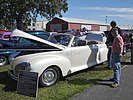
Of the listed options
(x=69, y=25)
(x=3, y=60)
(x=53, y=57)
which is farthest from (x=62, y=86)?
(x=69, y=25)

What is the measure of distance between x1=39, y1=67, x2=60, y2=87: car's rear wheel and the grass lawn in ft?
0.45

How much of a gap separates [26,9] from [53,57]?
4145 centimetres

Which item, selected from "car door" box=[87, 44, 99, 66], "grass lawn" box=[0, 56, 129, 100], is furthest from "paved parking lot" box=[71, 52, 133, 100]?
"car door" box=[87, 44, 99, 66]

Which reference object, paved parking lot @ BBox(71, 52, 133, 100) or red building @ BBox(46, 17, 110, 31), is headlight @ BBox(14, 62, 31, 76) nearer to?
paved parking lot @ BBox(71, 52, 133, 100)

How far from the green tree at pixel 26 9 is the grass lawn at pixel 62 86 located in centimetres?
3785

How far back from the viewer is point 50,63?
7.46m

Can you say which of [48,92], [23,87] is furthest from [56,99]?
[23,87]

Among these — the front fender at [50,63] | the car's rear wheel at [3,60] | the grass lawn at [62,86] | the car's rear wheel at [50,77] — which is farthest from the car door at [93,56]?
the car's rear wheel at [3,60]

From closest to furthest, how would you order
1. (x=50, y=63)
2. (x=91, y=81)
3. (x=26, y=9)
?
(x=50, y=63) < (x=91, y=81) < (x=26, y=9)

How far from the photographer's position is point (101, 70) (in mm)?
10211

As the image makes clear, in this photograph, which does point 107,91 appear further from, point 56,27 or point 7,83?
point 56,27

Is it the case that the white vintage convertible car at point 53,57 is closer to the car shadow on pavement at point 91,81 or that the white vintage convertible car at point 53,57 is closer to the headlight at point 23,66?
the headlight at point 23,66

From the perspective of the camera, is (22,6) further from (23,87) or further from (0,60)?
(23,87)

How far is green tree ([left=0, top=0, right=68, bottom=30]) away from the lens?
46581mm
